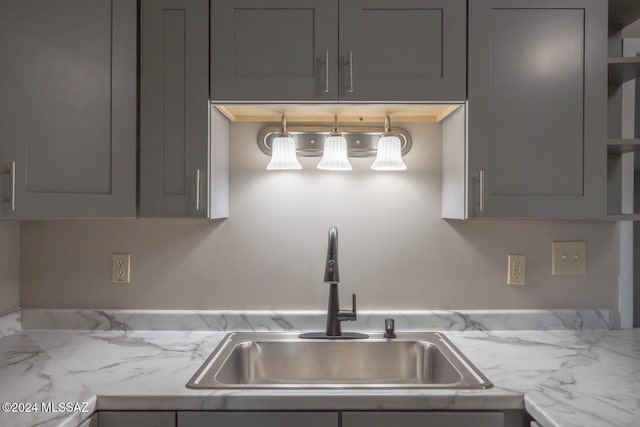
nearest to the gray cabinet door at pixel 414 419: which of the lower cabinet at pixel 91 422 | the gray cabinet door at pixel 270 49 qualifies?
the lower cabinet at pixel 91 422

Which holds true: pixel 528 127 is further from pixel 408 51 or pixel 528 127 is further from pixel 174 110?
pixel 174 110

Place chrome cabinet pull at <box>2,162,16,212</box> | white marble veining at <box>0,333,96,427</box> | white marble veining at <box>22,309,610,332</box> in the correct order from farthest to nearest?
white marble veining at <box>22,309,610,332</box> → chrome cabinet pull at <box>2,162,16,212</box> → white marble veining at <box>0,333,96,427</box>

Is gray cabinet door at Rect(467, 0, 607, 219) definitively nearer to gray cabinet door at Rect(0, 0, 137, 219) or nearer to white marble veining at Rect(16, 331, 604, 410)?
white marble veining at Rect(16, 331, 604, 410)

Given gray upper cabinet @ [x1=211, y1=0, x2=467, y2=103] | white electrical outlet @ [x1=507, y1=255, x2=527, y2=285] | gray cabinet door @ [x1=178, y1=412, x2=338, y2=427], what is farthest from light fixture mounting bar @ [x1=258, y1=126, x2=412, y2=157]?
gray cabinet door @ [x1=178, y1=412, x2=338, y2=427]

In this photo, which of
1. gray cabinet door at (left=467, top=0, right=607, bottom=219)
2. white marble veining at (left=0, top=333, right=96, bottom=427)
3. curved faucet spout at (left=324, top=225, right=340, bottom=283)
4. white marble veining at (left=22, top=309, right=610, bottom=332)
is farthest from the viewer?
white marble veining at (left=22, top=309, right=610, bottom=332)

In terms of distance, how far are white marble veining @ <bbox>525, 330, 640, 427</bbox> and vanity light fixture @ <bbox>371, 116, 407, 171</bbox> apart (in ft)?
2.72

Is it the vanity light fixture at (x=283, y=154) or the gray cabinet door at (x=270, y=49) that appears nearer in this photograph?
the gray cabinet door at (x=270, y=49)

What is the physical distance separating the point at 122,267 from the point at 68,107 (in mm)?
723

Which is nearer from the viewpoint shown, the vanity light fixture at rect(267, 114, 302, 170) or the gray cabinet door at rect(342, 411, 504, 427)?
the gray cabinet door at rect(342, 411, 504, 427)

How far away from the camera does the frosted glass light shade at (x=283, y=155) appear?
1.71m

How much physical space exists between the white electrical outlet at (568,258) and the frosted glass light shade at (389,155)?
71 centimetres

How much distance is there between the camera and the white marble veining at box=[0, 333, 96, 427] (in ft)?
3.37

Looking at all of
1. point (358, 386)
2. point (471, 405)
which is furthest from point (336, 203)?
point (471, 405)

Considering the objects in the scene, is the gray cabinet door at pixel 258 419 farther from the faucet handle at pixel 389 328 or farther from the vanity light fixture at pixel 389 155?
the vanity light fixture at pixel 389 155
